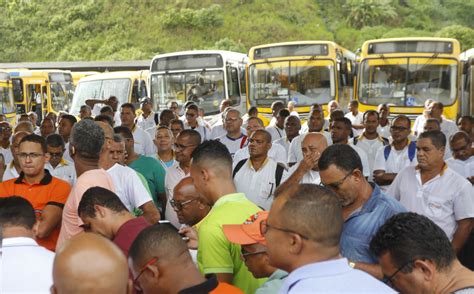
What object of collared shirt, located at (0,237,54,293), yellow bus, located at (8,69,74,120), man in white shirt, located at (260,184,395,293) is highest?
man in white shirt, located at (260,184,395,293)

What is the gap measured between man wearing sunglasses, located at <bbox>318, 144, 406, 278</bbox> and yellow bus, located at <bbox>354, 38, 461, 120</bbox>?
11.9 m

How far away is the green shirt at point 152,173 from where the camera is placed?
663cm

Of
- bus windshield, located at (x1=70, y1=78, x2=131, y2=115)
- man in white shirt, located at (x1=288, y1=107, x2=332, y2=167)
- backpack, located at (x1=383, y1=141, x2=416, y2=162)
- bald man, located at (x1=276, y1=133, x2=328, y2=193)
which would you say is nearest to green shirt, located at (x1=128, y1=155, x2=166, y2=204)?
bald man, located at (x1=276, y1=133, x2=328, y2=193)

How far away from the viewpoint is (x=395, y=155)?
764cm

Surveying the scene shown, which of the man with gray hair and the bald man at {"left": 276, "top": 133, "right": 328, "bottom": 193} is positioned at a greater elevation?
the man with gray hair

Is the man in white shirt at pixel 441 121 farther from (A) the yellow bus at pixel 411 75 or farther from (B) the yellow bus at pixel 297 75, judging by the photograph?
(B) the yellow bus at pixel 297 75

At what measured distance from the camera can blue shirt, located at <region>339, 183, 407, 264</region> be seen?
12.9ft

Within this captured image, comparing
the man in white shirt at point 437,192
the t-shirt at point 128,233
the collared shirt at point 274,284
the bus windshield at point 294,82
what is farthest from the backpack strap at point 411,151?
the bus windshield at point 294,82

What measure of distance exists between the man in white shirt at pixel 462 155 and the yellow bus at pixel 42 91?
20097 mm

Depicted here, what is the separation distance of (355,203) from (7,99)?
18795 mm

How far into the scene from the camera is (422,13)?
5897 centimetres

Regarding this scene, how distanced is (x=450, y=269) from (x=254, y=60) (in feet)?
48.4

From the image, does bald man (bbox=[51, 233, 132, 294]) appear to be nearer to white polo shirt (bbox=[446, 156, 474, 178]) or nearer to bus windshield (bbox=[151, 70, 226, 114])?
white polo shirt (bbox=[446, 156, 474, 178])

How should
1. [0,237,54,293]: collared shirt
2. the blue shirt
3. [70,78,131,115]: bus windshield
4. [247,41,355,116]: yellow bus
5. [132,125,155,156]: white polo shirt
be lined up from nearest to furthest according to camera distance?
1. [0,237,54,293]: collared shirt
2. the blue shirt
3. [132,125,155,156]: white polo shirt
4. [247,41,355,116]: yellow bus
5. [70,78,131,115]: bus windshield
